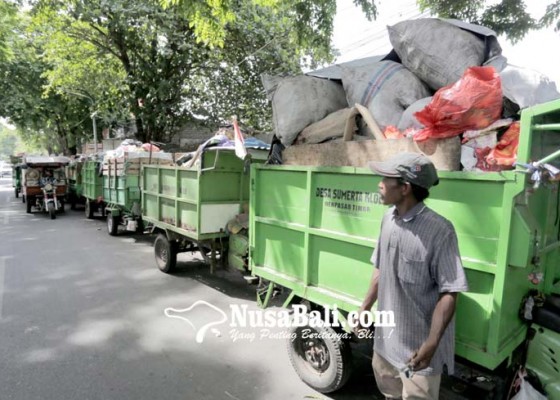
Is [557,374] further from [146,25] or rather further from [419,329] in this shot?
[146,25]

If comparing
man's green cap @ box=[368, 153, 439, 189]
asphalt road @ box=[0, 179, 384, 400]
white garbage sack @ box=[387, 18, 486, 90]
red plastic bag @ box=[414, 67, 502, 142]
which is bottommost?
asphalt road @ box=[0, 179, 384, 400]

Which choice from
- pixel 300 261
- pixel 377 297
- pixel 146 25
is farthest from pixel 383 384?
pixel 146 25

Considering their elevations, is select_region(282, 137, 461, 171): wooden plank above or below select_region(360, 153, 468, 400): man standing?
above

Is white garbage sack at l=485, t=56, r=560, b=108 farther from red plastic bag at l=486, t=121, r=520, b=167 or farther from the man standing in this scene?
the man standing

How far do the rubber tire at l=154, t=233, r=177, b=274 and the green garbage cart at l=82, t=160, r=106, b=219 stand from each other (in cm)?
469

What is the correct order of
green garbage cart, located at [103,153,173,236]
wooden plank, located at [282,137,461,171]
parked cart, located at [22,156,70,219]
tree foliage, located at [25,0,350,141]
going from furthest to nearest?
1. parked cart, located at [22,156,70,219]
2. tree foliage, located at [25,0,350,141]
3. green garbage cart, located at [103,153,173,236]
4. wooden plank, located at [282,137,461,171]

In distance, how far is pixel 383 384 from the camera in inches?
87.1

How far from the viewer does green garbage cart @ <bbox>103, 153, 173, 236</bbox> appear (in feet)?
28.0

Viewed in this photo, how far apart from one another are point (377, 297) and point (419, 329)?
34 centimetres

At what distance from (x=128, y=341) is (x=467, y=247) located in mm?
3347

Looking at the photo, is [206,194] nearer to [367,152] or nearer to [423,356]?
[367,152]

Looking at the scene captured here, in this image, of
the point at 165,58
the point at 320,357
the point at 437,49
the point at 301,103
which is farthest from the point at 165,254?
the point at 165,58

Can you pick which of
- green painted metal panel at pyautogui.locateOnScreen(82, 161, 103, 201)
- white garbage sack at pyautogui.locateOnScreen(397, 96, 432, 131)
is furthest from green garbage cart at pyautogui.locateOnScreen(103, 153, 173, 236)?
white garbage sack at pyautogui.locateOnScreen(397, 96, 432, 131)

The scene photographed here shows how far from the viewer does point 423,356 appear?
1823 mm
